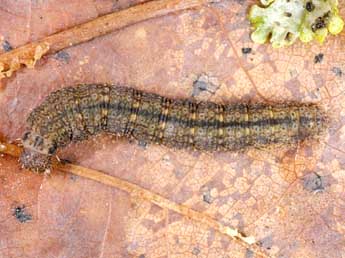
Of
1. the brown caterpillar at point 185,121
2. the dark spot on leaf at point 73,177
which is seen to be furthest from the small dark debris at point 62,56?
the dark spot on leaf at point 73,177

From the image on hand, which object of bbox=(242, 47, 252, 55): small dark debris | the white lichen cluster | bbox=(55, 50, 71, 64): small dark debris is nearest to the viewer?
the white lichen cluster

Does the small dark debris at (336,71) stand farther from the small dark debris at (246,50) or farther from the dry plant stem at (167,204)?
the dry plant stem at (167,204)

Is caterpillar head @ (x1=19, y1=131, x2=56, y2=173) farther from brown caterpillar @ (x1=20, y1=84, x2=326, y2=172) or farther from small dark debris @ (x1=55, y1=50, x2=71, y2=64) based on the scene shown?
small dark debris @ (x1=55, y1=50, x2=71, y2=64)

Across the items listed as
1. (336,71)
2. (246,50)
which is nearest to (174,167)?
(246,50)

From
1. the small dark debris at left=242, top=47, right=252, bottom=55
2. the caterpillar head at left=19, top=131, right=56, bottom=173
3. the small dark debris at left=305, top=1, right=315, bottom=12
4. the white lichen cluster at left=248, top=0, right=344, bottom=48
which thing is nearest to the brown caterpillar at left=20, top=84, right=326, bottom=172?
the caterpillar head at left=19, top=131, right=56, bottom=173

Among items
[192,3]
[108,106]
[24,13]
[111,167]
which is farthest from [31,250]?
[192,3]

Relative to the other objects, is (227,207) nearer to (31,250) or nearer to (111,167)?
(111,167)

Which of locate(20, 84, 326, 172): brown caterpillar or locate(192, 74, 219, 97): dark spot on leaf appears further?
locate(192, 74, 219, 97): dark spot on leaf
